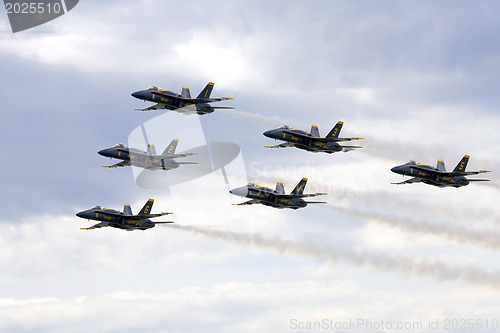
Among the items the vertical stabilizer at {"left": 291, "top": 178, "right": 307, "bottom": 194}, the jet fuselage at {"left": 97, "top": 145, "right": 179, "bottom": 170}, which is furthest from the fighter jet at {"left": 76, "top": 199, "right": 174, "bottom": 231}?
the vertical stabilizer at {"left": 291, "top": 178, "right": 307, "bottom": 194}

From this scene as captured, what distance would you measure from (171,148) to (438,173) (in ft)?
157

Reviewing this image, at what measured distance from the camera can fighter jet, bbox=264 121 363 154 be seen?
14975 centimetres

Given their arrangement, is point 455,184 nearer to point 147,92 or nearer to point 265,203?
point 265,203

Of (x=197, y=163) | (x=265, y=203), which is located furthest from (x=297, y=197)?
(x=197, y=163)

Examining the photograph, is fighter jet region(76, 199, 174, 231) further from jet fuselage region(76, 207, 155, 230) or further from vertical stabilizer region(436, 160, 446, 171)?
vertical stabilizer region(436, 160, 446, 171)

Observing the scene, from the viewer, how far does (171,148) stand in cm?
15875

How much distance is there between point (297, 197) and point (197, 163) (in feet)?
66.3

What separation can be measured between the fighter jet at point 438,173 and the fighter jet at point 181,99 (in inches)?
1385

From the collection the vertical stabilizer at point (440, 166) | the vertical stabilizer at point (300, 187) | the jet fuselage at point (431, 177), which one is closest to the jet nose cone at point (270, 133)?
the vertical stabilizer at point (300, 187)

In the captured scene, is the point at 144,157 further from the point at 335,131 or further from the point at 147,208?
the point at 335,131

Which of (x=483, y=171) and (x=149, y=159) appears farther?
(x=149, y=159)

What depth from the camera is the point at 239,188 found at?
15150 cm

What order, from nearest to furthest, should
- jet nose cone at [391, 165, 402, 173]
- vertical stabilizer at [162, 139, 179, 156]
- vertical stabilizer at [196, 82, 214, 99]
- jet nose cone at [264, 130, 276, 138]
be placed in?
jet nose cone at [391, 165, 402, 173] < jet nose cone at [264, 130, 276, 138] < vertical stabilizer at [196, 82, 214, 99] < vertical stabilizer at [162, 139, 179, 156]

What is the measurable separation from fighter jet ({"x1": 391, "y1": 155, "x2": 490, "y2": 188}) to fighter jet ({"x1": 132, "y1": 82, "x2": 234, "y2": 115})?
3518cm
